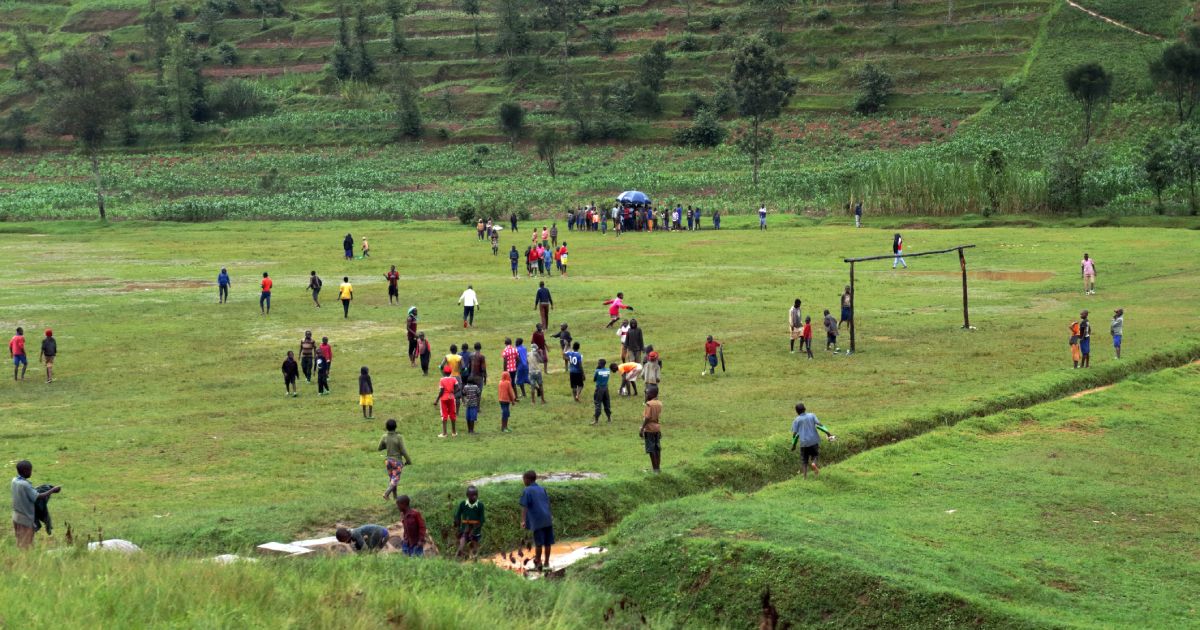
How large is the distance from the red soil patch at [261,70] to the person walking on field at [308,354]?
400ft

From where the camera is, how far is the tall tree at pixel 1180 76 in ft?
294

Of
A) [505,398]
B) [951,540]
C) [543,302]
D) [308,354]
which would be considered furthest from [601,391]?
[543,302]

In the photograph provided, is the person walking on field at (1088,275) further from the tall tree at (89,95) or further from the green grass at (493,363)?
the tall tree at (89,95)

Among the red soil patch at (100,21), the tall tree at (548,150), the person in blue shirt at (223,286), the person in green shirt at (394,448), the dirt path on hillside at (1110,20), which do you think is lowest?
the person in green shirt at (394,448)

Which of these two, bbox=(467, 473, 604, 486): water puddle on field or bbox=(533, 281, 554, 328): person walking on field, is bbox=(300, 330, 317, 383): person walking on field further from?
bbox=(467, 473, 604, 486): water puddle on field

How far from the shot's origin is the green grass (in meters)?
20.6

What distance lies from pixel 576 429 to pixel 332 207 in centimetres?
6620

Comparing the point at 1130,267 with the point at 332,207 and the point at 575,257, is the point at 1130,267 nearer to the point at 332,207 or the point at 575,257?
the point at 575,257

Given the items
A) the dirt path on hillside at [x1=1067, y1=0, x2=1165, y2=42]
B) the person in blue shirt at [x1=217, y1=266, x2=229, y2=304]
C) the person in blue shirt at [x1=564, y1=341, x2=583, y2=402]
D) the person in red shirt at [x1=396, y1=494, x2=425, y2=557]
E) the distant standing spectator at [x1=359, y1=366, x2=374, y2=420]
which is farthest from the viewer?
the dirt path on hillside at [x1=1067, y1=0, x2=1165, y2=42]

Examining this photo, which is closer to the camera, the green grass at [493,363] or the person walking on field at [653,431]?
the person walking on field at [653,431]

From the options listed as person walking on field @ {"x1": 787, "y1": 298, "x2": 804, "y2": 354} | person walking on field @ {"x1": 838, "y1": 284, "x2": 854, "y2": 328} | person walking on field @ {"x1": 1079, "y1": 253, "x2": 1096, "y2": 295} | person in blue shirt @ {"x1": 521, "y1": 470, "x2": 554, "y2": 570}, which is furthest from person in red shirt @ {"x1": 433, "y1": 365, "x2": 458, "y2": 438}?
person walking on field @ {"x1": 1079, "y1": 253, "x2": 1096, "y2": 295}

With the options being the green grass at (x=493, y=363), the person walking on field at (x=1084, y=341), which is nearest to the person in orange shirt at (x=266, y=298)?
the green grass at (x=493, y=363)

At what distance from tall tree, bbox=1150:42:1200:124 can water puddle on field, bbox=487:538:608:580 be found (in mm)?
84090

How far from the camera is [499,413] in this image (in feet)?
89.0
